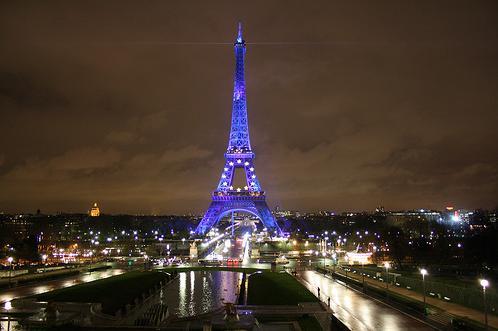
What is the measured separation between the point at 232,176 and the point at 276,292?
274ft

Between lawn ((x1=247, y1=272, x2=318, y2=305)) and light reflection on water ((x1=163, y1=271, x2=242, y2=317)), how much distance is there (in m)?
1.74

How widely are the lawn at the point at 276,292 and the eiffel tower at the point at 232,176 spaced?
6565 centimetres

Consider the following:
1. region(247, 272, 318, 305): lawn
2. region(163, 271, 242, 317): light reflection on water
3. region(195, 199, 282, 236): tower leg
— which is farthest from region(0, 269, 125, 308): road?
region(195, 199, 282, 236): tower leg

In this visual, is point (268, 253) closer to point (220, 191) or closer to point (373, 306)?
point (220, 191)

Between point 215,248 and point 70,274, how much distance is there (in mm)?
44867

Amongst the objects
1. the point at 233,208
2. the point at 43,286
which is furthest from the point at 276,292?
the point at 233,208

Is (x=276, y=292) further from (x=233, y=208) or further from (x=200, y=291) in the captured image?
(x=233, y=208)

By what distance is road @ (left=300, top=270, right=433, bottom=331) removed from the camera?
2317cm

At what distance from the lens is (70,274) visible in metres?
47.4

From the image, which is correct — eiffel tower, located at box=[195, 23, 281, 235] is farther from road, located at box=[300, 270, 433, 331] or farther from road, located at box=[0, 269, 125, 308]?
road, located at box=[300, 270, 433, 331]

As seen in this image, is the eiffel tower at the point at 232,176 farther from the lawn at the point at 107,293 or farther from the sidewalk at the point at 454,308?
the sidewalk at the point at 454,308

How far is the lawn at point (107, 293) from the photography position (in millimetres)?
29755

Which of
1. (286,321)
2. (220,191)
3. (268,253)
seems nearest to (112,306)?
(286,321)

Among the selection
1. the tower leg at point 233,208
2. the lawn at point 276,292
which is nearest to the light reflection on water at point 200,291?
the lawn at point 276,292
